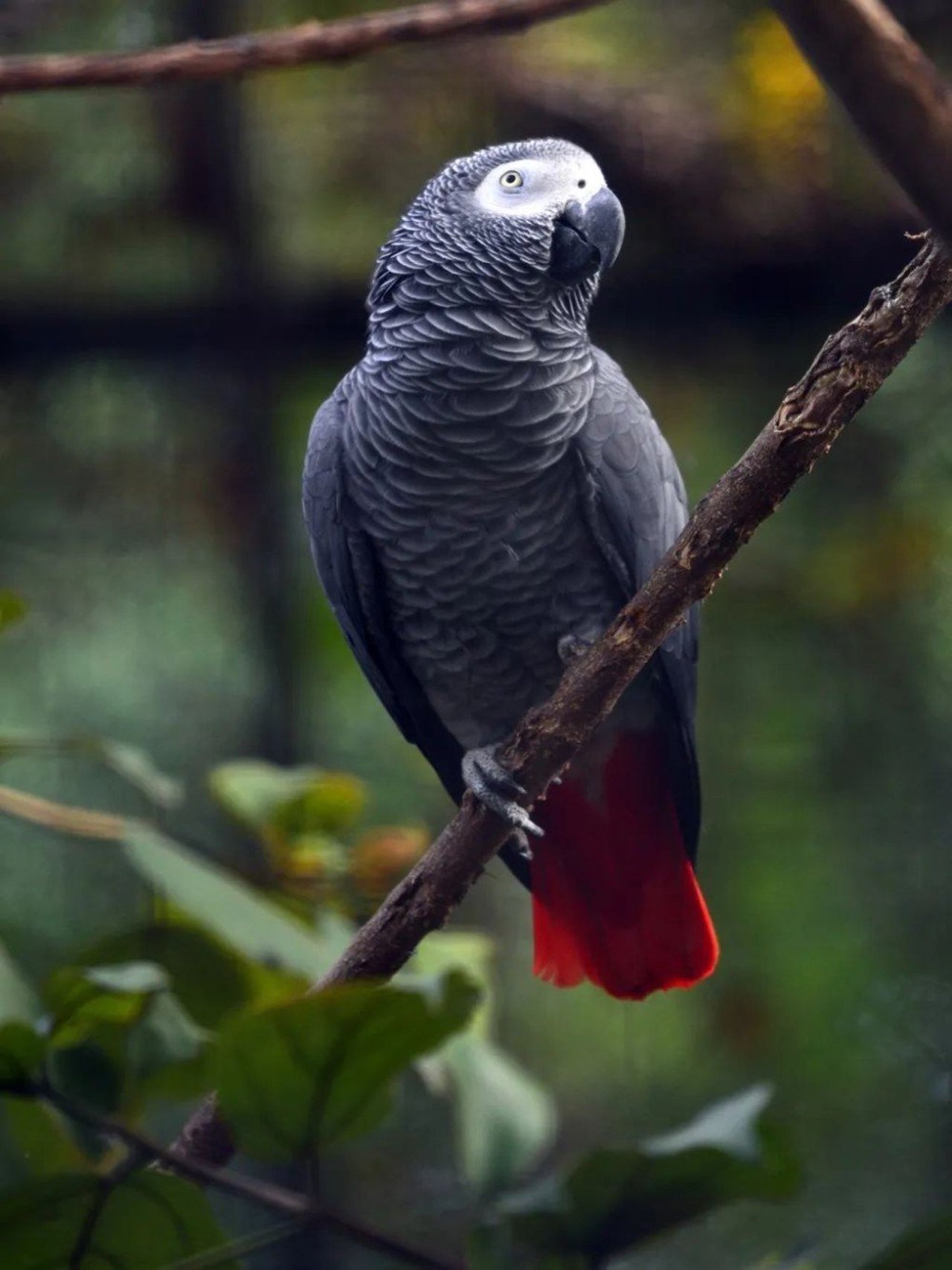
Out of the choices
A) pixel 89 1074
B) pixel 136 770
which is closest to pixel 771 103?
pixel 136 770

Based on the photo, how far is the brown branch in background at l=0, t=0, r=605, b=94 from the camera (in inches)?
34.9

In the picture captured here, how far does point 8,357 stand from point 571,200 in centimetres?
95

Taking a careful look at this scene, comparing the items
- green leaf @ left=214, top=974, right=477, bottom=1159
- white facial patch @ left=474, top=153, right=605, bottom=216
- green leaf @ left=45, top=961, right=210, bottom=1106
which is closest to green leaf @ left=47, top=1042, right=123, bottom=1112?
green leaf @ left=45, top=961, right=210, bottom=1106

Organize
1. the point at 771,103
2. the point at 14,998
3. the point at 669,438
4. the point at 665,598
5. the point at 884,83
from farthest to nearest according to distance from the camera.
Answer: the point at 669,438 → the point at 771,103 → the point at 14,998 → the point at 665,598 → the point at 884,83

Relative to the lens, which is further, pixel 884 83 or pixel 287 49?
pixel 287 49

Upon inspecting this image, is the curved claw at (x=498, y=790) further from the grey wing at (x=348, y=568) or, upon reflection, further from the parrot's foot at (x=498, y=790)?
the grey wing at (x=348, y=568)

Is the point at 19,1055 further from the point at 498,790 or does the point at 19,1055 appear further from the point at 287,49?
the point at 287,49

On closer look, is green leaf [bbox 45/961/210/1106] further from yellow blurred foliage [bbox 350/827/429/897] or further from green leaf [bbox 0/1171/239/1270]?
yellow blurred foliage [bbox 350/827/429/897]

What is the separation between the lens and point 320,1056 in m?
0.51

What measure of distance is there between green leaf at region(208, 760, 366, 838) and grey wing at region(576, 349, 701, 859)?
29cm

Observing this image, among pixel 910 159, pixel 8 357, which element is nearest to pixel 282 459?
pixel 8 357

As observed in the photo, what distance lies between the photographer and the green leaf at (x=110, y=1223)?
55cm

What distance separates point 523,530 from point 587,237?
0.72ft

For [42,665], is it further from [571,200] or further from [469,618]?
[571,200]
